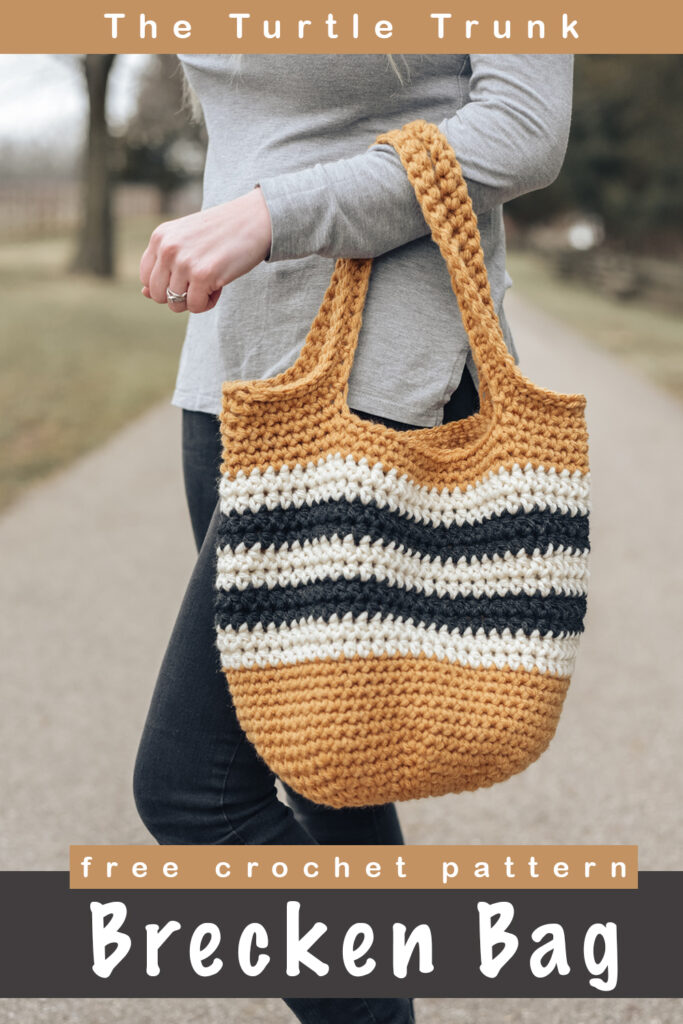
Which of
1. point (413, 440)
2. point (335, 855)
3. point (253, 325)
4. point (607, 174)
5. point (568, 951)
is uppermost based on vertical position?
point (607, 174)

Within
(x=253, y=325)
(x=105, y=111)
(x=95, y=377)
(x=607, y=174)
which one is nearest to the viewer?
(x=253, y=325)

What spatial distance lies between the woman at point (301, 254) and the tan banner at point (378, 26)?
0.02 m

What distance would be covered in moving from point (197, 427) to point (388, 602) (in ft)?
1.37

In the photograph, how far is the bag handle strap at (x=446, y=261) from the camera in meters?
1.29

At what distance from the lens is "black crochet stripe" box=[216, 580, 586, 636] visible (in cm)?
130

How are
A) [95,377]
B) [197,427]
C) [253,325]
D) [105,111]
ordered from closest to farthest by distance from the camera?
[253,325]
[197,427]
[95,377]
[105,111]

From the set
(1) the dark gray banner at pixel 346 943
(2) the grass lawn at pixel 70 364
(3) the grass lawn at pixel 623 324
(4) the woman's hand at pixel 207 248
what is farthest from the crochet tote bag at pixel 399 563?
(3) the grass lawn at pixel 623 324

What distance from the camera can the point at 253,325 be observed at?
4.68ft

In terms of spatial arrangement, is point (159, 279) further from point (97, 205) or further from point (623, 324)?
point (97, 205)

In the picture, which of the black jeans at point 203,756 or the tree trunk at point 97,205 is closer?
the black jeans at point 203,756

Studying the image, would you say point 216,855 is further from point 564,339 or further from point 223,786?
point 564,339

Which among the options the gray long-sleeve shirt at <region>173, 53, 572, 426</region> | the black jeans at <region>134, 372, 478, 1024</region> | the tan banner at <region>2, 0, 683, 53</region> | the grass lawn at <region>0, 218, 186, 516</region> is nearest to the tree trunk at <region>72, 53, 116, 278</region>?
the grass lawn at <region>0, 218, 186, 516</region>

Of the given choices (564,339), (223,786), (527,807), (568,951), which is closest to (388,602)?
(223,786)

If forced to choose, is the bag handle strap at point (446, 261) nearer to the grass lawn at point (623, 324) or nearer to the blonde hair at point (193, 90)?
the blonde hair at point (193, 90)
